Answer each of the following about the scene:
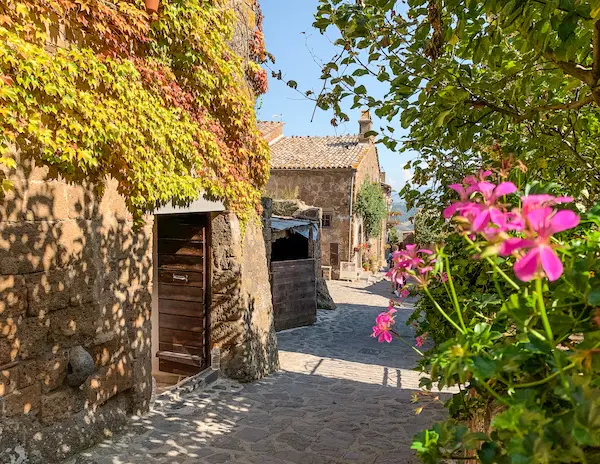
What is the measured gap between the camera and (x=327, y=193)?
21734 mm

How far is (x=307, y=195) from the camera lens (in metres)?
22.0

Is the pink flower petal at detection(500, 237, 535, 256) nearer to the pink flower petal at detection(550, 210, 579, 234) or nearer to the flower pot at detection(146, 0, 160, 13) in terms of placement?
the pink flower petal at detection(550, 210, 579, 234)

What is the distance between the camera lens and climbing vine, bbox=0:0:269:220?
11.1ft

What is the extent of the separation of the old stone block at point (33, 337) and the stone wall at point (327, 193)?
17.8 metres

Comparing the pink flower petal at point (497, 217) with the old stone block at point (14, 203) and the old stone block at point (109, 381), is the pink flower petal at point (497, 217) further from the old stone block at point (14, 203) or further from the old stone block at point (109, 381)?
the old stone block at point (109, 381)

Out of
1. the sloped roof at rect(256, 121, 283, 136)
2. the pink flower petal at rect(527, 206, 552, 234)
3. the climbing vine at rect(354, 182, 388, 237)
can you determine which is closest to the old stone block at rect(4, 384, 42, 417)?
the pink flower petal at rect(527, 206, 552, 234)

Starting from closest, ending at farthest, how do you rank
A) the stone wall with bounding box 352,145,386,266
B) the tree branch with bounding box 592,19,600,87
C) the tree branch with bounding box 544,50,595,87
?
1. the tree branch with bounding box 592,19,600,87
2. the tree branch with bounding box 544,50,595,87
3. the stone wall with bounding box 352,145,386,266

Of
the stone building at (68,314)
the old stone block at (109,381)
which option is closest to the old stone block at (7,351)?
the stone building at (68,314)

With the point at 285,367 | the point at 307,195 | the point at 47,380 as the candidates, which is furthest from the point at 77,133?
the point at 307,195

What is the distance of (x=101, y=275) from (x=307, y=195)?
1800 centimetres

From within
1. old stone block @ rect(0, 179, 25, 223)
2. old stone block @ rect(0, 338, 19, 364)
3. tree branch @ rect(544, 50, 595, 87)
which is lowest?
old stone block @ rect(0, 338, 19, 364)

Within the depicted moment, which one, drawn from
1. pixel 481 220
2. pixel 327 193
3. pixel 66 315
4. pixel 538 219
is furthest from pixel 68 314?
pixel 327 193

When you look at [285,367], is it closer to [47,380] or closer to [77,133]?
[47,380]

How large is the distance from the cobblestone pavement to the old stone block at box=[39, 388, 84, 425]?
0.43 m
